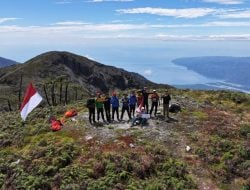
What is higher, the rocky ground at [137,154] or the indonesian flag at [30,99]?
the indonesian flag at [30,99]

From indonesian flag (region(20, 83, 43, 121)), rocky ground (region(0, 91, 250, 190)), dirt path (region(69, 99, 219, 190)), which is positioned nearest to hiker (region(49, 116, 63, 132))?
rocky ground (region(0, 91, 250, 190))

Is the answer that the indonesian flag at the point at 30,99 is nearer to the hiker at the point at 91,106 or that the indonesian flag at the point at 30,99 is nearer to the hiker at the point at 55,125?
the hiker at the point at 55,125

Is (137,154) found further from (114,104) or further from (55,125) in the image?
(55,125)

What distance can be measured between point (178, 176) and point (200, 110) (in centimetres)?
1812

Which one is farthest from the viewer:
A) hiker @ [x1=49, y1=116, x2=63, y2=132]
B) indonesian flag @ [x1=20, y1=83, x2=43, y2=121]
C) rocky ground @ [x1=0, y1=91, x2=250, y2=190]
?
hiker @ [x1=49, y1=116, x2=63, y2=132]

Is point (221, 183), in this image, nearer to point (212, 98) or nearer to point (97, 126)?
point (97, 126)

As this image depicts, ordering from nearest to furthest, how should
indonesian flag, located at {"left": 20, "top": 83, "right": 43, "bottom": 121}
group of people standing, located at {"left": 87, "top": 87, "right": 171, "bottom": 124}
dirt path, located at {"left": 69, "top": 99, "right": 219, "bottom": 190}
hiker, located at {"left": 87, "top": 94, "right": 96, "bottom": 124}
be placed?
1. dirt path, located at {"left": 69, "top": 99, "right": 219, "bottom": 190}
2. indonesian flag, located at {"left": 20, "top": 83, "right": 43, "bottom": 121}
3. hiker, located at {"left": 87, "top": 94, "right": 96, "bottom": 124}
4. group of people standing, located at {"left": 87, "top": 87, "right": 171, "bottom": 124}

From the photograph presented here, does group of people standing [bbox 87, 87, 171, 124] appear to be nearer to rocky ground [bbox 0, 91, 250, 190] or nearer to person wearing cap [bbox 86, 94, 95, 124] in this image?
person wearing cap [bbox 86, 94, 95, 124]

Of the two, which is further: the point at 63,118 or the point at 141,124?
the point at 63,118

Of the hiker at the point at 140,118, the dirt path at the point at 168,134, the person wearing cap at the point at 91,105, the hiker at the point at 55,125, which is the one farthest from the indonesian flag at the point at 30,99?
the hiker at the point at 140,118

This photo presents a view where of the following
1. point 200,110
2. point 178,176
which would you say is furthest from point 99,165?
point 200,110

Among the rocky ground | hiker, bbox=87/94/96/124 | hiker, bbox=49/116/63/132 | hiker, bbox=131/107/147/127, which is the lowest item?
the rocky ground

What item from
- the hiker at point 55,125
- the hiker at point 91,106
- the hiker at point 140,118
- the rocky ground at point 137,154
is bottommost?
the rocky ground at point 137,154

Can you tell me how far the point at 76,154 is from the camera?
96.3 feet
